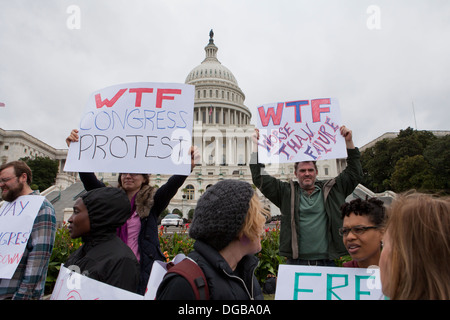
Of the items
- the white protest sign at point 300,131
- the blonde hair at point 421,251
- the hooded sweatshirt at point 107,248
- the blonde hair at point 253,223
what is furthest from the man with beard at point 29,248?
the blonde hair at point 421,251

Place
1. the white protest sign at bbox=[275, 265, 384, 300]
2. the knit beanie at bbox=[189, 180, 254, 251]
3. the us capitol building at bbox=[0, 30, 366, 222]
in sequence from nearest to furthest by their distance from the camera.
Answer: the knit beanie at bbox=[189, 180, 254, 251], the white protest sign at bbox=[275, 265, 384, 300], the us capitol building at bbox=[0, 30, 366, 222]

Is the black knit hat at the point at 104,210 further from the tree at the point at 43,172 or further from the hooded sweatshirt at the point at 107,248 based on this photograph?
the tree at the point at 43,172

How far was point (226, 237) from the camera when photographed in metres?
1.89

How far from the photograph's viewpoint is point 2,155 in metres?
64.4

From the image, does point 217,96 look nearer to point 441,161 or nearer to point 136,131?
point 441,161

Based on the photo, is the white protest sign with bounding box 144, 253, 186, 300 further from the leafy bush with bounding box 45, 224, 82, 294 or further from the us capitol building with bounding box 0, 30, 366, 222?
the us capitol building with bounding box 0, 30, 366, 222

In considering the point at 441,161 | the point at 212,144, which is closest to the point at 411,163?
the point at 441,161

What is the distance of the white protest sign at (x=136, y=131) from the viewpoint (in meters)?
3.29

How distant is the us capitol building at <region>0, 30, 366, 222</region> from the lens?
5459 cm

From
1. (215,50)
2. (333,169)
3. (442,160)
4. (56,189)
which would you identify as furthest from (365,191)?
(215,50)

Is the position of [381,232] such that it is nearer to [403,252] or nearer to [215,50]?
[403,252]

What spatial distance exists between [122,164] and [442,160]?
36.8 m

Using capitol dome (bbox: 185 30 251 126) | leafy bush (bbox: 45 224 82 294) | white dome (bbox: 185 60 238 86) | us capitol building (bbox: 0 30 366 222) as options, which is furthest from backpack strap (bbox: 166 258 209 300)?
white dome (bbox: 185 60 238 86)

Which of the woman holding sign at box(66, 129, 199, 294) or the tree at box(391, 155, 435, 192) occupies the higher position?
the tree at box(391, 155, 435, 192)
